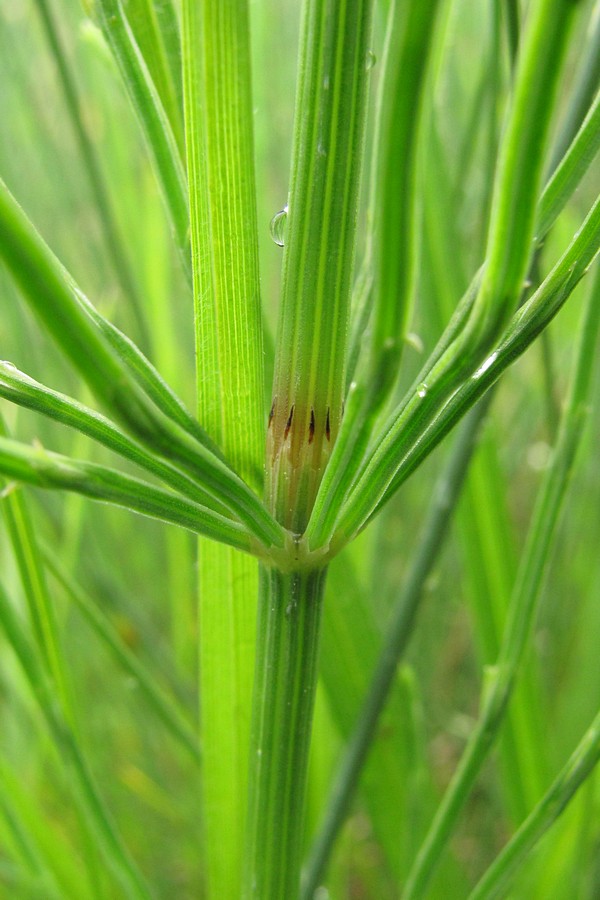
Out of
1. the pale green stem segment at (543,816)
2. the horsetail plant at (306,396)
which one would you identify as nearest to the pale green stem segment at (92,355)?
the horsetail plant at (306,396)

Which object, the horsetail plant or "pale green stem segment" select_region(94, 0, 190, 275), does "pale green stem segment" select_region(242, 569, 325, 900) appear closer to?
→ the horsetail plant

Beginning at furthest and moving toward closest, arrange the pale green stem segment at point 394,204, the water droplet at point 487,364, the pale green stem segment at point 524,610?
1. the pale green stem segment at point 524,610
2. the water droplet at point 487,364
3. the pale green stem segment at point 394,204

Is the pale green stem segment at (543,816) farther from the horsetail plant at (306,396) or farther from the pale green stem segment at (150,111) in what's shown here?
the pale green stem segment at (150,111)

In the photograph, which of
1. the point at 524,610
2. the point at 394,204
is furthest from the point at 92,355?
the point at 524,610

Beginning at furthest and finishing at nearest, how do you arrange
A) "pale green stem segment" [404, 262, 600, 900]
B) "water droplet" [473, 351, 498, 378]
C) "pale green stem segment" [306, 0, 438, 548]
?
"pale green stem segment" [404, 262, 600, 900]
"water droplet" [473, 351, 498, 378]
"pale green stem segment" [306, 0, 438, 548]

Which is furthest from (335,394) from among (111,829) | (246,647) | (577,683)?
(577,683)

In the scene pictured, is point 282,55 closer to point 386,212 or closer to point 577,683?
point 577,683

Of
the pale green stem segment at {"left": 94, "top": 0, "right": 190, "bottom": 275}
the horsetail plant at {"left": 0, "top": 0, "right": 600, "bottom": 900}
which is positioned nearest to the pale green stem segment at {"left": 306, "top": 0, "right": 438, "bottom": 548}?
the horsetail plant at {"left": 0, "top": 0, "right": 600, "bottom": 900}

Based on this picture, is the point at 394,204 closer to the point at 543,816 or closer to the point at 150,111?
the point at 150,111
